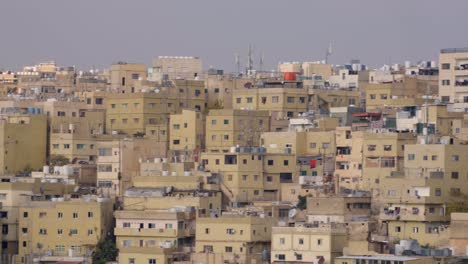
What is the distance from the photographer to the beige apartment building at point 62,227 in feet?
161

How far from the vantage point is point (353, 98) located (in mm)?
61750

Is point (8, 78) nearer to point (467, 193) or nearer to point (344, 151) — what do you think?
point (344, 151)

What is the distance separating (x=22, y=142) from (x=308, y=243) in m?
13.6

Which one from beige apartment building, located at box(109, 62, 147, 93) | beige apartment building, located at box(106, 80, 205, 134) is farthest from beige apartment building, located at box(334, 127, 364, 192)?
beige apartment building, located at box(109, 62, 147, 93)

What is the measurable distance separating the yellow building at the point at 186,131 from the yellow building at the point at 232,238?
904 cm

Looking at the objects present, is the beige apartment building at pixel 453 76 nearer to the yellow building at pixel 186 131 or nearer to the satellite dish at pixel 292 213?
the yellow building at pixel 186 131

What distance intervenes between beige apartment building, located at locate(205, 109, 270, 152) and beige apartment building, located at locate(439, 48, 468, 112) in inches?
259

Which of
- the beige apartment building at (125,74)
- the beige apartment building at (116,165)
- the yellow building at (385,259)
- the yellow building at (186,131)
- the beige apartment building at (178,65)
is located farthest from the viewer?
the beige apartment building at (178,65)

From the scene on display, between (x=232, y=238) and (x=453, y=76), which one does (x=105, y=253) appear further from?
(x=453, y=76)

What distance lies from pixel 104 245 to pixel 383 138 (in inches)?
313

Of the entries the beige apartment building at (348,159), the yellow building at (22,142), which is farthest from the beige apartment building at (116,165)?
the beige apartment building at (348,159)

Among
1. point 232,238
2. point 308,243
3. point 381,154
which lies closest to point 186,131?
point 381,154

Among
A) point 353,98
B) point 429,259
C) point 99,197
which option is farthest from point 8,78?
point 429,259

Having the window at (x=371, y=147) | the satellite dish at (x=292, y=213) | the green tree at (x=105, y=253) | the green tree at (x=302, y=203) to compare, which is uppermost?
the window at (x=371, y=147)
